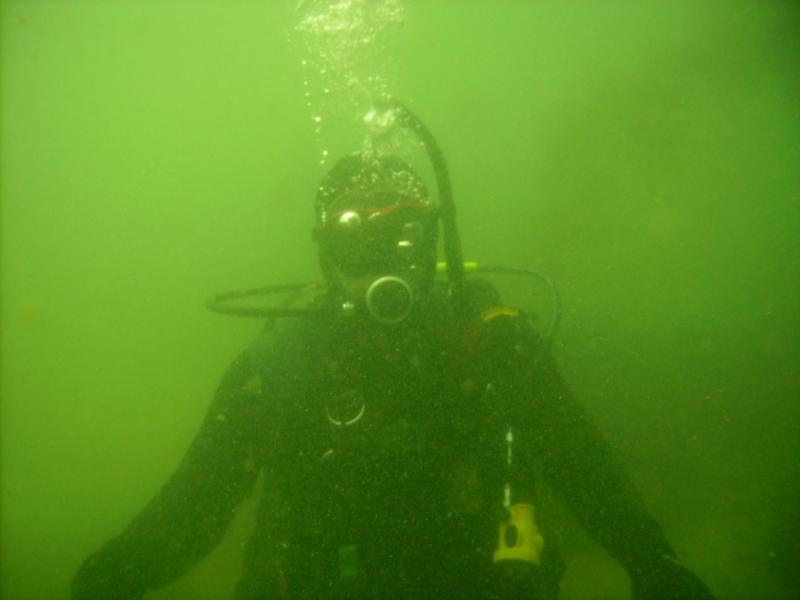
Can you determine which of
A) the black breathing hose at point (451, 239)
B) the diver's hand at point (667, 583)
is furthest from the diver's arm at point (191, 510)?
the diver's hand at point (667, 583)

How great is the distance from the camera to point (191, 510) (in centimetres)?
238

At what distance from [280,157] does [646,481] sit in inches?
453

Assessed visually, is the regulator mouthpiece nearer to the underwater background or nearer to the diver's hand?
the diver's hand

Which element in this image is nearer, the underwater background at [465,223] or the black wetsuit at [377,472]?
the black wetsuit at [377,472]

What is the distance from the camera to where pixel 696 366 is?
21.4 ft

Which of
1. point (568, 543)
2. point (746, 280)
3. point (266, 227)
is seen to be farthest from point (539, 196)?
point (568, 543)

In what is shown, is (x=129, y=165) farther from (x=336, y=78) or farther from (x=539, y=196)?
(x=539, y=196)

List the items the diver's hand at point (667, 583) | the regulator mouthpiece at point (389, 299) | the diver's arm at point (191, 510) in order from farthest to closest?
the regulator mouthpiece at point (389, 299), the diver's arm at point (191, 510), the diver's hand at point (667, 583)

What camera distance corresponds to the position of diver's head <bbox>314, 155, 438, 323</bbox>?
7.91 feet

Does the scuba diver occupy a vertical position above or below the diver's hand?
above

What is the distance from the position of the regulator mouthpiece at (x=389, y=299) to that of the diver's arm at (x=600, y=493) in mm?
752

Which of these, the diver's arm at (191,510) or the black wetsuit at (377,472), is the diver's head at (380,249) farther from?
the diver's arm at (191,510)

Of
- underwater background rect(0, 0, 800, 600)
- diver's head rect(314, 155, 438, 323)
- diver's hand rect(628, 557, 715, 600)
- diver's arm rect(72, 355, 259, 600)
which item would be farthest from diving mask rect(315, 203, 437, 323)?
underwater background rect(0, 0, 800, 600)

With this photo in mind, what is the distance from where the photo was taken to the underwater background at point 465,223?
6086mm
